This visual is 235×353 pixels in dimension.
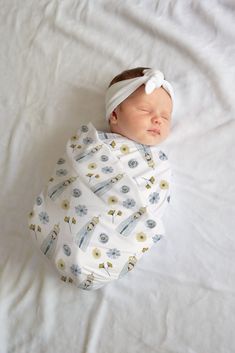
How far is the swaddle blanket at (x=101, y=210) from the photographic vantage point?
0.94m

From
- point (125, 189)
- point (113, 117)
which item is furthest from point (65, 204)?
point (113, 117)

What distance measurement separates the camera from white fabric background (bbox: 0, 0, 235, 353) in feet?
3.19

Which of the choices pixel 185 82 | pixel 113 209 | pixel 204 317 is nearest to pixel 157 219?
pixel 113 209

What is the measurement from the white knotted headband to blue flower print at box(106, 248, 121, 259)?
0.34 meters

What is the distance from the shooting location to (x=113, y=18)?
1.31 m

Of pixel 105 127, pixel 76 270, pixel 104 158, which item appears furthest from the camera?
pixel 105 127

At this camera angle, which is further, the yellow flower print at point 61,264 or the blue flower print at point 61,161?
the blue flower print at point 61,161

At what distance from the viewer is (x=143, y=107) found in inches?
41.5

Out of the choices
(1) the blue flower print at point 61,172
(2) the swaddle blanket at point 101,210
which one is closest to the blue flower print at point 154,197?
(2) the swaddle blanket at point 101,210

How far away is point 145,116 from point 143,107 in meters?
0.02

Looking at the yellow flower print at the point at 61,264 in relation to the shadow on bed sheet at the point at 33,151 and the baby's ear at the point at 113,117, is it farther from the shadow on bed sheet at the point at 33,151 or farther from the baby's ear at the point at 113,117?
the baby's ear at the point at 113,117

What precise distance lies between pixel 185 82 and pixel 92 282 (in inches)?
22.6

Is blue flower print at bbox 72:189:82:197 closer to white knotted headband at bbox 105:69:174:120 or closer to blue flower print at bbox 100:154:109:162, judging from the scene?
blue flower print at bbox 100:154:109:162

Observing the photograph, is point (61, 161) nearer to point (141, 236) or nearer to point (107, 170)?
point (107, 170)
